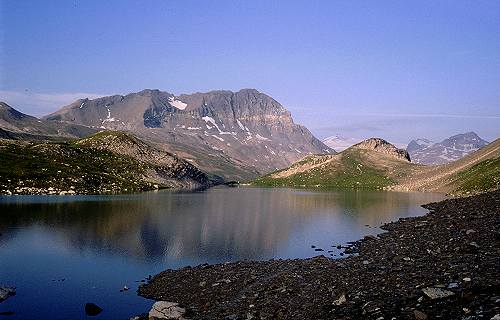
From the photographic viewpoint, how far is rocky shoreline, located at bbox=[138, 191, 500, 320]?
25.2 metres

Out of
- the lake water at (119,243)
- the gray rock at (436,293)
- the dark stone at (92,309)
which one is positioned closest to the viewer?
the gray rock at (436,293)

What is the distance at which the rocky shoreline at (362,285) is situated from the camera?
25.2 m

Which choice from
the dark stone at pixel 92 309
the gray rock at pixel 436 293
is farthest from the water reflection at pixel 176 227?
the gray rock at pixel 436 293

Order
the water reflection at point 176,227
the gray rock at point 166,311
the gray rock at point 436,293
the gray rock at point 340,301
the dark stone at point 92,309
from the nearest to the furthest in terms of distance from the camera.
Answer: the gray rock at point 436,293
the gray rock at point 340,301
the gray rock at point 166,311
the dark stone at point 92,309
the water reflection at point 176,227

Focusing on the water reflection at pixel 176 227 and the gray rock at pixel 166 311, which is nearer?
the gray rock at pixel 166 311

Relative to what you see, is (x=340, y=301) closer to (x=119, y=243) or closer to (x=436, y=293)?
(x=436, y=293)

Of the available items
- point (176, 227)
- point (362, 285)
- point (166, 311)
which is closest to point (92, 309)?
point (166, 311)

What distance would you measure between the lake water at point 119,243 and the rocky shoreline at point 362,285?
6.05 meters

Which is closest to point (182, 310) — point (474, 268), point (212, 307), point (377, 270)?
point (212, 307)

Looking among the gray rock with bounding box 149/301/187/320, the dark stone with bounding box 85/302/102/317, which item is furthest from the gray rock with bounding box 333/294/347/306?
the dark stone with bounding box 85/302/102/317

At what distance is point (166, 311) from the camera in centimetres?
3531

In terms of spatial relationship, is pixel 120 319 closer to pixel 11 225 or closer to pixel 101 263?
Answer: pixel 101 263

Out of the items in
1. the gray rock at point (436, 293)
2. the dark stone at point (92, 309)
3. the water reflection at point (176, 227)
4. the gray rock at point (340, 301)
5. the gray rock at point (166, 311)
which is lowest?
the water reflection at point (176, 227)

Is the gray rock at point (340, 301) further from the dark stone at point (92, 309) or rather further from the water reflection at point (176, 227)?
the water reflection at point (176, 227)
